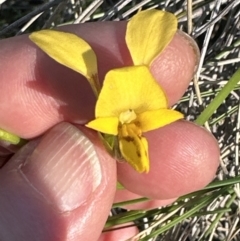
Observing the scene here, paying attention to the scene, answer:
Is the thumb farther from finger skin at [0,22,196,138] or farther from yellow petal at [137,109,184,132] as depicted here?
yellow petal at [137,109,184,132]

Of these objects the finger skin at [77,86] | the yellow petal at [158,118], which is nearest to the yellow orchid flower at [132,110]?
the yellow petal at [158,118]

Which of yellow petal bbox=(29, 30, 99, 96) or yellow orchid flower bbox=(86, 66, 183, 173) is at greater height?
yellow petal bbox=(29, 30, 99, 96)

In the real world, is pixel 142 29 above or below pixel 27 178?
above

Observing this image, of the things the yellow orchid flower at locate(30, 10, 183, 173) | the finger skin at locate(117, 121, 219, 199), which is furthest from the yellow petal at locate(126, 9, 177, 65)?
the finger skin at locate(117, 121, 219, 199)

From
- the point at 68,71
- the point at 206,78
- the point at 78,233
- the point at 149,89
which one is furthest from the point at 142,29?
the point at 206,78

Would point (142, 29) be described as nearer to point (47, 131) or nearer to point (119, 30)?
point (119, 30)

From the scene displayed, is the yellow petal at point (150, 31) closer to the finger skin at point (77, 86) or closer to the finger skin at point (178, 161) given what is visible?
A: the finger skin at point (77, 86)

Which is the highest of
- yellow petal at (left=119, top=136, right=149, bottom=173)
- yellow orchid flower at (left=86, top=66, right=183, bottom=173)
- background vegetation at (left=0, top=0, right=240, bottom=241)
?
yellow orchid flower at (left=86, top=66, right=183, bottom=173)
